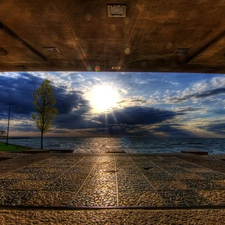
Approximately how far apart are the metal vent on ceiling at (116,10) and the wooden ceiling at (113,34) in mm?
26

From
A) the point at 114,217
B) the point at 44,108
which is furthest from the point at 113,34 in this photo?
the point at 44,108

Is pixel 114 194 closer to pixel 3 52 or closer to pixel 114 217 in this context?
pixel 114 217

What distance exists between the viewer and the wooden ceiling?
15.3 feet

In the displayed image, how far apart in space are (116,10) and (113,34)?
1.34m

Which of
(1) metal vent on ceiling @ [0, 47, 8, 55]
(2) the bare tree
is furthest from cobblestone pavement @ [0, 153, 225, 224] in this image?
(2) the bare tree

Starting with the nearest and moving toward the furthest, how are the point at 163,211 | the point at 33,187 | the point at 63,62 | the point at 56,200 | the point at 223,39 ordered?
the point at 163,211 → the point at 56,200 → the point at 33,187 → the point at 223,39 → the point at 63,62

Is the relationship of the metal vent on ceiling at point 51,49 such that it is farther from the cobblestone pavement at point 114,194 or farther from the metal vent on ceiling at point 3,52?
the cobblestone pavement at point 114,194

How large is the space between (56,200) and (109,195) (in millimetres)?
904

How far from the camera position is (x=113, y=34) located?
606 cm

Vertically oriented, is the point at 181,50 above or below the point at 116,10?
above

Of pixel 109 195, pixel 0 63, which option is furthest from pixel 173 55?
pixel 0 63

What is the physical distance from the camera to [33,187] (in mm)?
3666

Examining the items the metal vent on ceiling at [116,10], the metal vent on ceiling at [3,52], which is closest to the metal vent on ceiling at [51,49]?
the metal vent on ceiling at [3,52]

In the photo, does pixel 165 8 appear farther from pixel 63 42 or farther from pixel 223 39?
pixel 63 42
